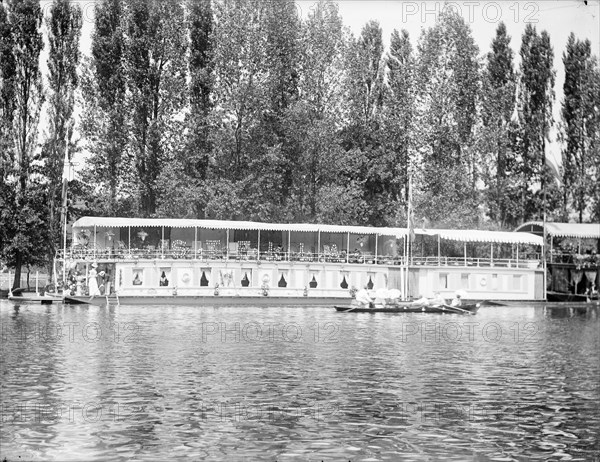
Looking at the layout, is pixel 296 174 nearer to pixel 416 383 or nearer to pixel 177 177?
pixel 177 177

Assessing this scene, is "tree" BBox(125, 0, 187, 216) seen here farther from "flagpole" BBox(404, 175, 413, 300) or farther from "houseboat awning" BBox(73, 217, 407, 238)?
"flagpole" BBox(404, 175, 413, 300)

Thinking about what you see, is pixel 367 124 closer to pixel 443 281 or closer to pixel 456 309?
pixel 443 281

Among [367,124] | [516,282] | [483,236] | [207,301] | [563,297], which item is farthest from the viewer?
[367,124]

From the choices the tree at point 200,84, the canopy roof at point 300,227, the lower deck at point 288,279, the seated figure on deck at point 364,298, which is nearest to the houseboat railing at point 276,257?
the lower deck at point 288,279

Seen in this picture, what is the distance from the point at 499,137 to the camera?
→ 77.9 m

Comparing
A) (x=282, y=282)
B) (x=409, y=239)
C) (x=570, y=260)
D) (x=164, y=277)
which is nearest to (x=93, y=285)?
(x=164, y=277)

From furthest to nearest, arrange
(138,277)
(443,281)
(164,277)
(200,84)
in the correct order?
1. (200,84)
2. (443,281)
3. (164,277)
4. (138,277)

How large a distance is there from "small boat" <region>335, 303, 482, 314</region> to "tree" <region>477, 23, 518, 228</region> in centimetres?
1582

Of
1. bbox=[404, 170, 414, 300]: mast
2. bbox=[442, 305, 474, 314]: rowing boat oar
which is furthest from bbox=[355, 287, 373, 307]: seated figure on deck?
bbox=[404, 170, 414, 300]: mast

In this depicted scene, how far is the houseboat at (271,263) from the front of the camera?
225 ft

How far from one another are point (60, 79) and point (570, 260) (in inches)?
1682

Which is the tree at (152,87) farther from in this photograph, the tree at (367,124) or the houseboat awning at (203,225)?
the tree at (367,124)

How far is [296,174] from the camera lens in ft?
254

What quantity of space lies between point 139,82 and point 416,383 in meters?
46.9
